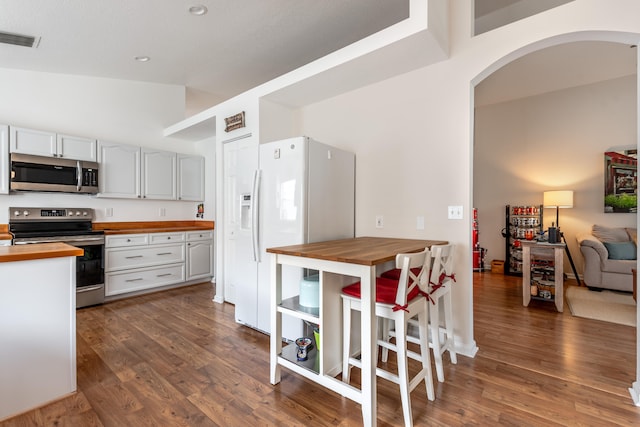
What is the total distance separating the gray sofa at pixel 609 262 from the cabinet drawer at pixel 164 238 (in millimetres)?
5671

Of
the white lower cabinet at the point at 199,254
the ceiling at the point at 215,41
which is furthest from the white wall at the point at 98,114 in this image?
the white lower cabinet at the point at 199,254

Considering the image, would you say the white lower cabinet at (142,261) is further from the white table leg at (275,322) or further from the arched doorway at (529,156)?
the arched doorway at (529,156)

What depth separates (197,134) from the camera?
15.5ft

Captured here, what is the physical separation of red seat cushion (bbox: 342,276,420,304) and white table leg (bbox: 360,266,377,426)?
0.16 meters

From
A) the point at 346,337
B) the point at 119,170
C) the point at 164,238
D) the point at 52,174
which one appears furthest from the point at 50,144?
the point at 346,337

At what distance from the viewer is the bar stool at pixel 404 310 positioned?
157 cm

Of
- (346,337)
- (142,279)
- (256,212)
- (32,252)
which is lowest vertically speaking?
(142,279)

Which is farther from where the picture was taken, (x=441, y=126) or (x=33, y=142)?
(x=33, y=142)

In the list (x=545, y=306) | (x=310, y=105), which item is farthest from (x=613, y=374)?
(x=310, y=105)

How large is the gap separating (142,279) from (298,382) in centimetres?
303

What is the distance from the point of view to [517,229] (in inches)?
209

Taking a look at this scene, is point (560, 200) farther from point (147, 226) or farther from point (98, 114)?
point (98, 114)

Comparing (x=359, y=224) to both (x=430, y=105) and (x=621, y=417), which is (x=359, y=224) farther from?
(x=621, y=417)

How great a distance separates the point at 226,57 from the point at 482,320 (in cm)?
412
